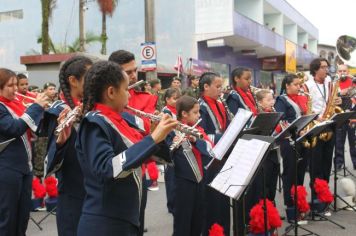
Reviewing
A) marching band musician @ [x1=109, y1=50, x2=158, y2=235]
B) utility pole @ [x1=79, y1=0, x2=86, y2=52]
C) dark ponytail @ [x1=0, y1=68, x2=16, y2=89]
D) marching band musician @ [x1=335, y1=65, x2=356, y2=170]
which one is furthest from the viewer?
utility pole @ [x1=79, y1=0, x2=86, y2=52]

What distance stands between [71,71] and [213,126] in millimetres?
2077

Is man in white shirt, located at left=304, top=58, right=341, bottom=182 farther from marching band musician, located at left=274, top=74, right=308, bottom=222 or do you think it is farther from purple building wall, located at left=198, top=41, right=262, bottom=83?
purple building wall, located at left=198, top=41, right=262, bottom=83

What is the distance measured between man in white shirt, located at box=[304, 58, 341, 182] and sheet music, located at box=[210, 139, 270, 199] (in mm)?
3456

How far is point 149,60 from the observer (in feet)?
31.5

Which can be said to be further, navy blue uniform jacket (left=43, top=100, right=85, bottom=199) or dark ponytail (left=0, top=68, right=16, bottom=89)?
dark ponytail (left=0, top=68, right=16, bottom=89)

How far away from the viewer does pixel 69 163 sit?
3119 millimetres

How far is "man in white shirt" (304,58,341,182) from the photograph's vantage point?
20.6 ft

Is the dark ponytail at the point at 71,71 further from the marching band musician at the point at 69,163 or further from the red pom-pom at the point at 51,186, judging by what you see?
the red pom-pom at the point at 51,186

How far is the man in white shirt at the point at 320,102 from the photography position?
6.28 metres

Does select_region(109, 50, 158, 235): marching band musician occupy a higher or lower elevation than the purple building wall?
lower

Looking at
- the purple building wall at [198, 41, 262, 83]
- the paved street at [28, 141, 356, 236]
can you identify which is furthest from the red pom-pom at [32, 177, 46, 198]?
the purple building wall at [198, 41, 262, 83]

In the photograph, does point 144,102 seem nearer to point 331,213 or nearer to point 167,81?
point 331,213

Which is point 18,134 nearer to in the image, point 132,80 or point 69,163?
point 69,163

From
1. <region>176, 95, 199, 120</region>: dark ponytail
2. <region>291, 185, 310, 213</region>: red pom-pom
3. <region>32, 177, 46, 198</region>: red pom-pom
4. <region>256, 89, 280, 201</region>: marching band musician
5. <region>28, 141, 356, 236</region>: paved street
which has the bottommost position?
<region>28, 141, 356, 236</region>: paved street
